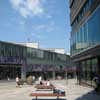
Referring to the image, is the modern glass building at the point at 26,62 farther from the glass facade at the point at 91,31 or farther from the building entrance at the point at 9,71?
the glass facade at the point at 91,31

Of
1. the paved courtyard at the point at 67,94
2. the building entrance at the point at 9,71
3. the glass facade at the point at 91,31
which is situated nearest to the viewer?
the paved courtyard at the point at 67,94

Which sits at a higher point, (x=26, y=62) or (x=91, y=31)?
(x=91, y=31)

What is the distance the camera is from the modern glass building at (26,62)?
62656 millimetres

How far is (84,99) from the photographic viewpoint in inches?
885

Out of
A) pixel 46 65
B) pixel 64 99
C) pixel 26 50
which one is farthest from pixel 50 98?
pixel 46 65

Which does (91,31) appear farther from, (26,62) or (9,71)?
(26,62)

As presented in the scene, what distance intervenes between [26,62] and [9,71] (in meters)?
8.82

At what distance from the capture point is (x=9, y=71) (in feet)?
211

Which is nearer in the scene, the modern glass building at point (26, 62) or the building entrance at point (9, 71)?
the building entrance at point (9, 71)

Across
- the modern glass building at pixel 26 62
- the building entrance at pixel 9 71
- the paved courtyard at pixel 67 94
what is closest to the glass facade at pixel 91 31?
the paved courtyard at pixel 67 94

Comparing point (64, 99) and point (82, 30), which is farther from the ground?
point (82, 30)

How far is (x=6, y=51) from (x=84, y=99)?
41827 millimetres

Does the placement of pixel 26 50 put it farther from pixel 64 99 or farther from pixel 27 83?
pixel 64 99

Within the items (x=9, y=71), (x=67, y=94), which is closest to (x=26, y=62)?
(x=9, y=71)
